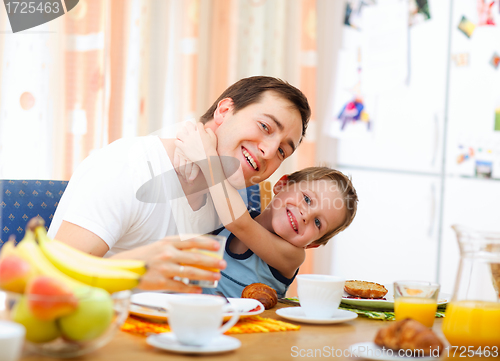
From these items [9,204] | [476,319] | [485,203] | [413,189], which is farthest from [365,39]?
[476,319]

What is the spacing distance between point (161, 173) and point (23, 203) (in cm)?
41

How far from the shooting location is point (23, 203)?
1.39m

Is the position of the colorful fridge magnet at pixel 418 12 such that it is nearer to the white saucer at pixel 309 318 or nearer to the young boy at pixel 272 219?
the young boy at pixel 272 219

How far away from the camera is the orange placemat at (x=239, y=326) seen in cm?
79

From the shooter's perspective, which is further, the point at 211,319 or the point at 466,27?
the point at 466,27

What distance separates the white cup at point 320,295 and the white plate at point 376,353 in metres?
0.18

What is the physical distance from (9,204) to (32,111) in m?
0.85

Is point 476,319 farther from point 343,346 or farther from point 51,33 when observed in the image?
point 51,33

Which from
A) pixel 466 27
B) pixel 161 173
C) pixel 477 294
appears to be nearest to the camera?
pixel 477 294

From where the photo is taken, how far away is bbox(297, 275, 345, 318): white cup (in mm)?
923

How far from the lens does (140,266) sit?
0.74 metres

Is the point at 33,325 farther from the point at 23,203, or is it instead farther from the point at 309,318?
the point at 23,203

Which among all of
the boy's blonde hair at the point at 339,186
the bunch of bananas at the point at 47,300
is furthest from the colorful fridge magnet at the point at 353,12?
the bunch of bananas at the point at 47,300

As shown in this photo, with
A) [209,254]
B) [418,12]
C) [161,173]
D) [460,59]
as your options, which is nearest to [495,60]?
[460,59]
